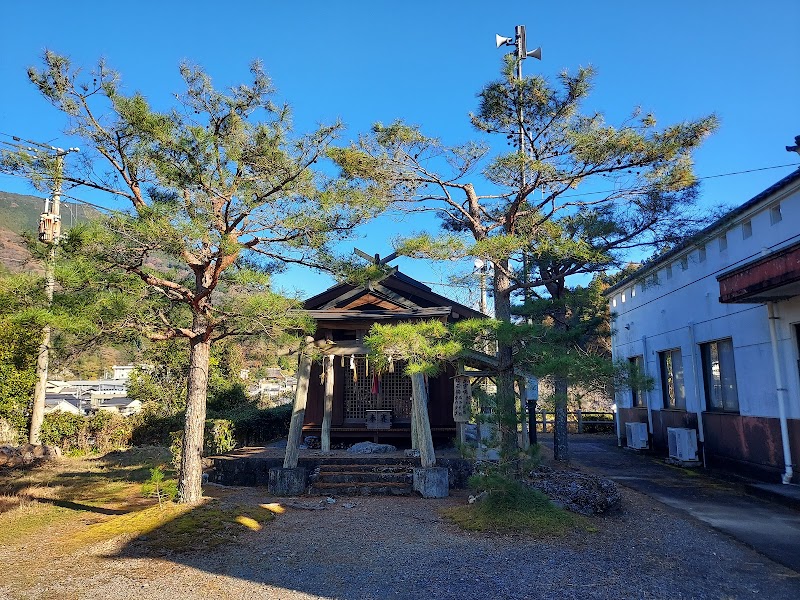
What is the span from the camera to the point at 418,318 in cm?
1070

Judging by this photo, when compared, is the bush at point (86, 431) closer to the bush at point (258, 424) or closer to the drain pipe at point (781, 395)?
the bush at point (258, 424)

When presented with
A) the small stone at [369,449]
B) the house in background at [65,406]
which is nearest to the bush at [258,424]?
the small stone at [369,449]

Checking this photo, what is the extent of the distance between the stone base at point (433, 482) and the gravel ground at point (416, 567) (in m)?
2.29

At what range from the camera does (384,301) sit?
12383 mm

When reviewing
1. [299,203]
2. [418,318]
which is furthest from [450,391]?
[299,203]

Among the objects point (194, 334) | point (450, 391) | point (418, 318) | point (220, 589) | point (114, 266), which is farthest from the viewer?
point (450, 391)

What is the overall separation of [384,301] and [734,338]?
24.7 feet

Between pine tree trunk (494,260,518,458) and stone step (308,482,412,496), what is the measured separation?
318cm

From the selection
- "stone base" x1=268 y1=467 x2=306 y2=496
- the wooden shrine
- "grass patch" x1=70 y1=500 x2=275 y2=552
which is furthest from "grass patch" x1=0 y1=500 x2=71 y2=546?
the wooden shrine

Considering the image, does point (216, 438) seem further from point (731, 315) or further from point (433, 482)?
point (731, 315)

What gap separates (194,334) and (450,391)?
7.73 metres

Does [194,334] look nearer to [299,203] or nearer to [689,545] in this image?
[299,203]

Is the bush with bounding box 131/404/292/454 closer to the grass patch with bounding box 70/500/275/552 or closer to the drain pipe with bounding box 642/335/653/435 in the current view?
the grass patch with bounding box 70/500/275/552

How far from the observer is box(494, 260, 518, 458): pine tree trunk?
706cm
